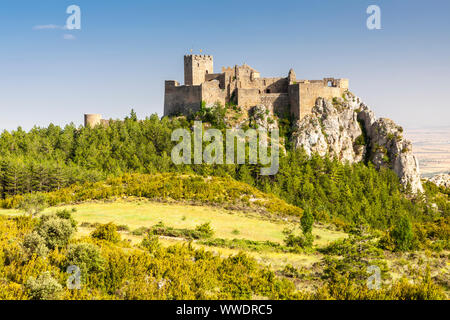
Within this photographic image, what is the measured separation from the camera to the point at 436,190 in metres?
93.2

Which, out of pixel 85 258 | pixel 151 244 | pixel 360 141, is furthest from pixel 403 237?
pixel 360 141

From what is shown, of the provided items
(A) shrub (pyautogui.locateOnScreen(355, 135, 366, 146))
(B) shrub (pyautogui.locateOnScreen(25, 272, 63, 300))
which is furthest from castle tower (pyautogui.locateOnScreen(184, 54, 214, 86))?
(B) shrub (pyautogui.locateOnScreen(25, 272, 63, 300))

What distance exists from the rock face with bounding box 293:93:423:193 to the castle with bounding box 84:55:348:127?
A: 265cm

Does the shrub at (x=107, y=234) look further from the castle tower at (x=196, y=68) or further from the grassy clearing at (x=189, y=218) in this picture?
the castle tower at (x=196, y=68)

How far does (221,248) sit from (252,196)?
18.8 metres

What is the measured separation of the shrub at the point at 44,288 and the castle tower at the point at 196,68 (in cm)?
7003

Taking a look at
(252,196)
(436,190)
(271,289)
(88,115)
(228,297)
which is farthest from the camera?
(436,190)

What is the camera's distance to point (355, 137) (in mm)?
83250

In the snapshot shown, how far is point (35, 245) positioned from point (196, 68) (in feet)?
220

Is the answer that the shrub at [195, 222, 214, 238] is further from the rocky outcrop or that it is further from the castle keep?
the castle keep

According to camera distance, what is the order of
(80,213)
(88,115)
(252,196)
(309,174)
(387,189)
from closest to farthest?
1. (80,213)
2. (252,196)
3. (309,174)
4. (387,189)
5. (88,115)

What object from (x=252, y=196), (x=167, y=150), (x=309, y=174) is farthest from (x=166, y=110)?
(x=252, y=196)

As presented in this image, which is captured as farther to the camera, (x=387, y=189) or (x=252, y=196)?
(x=387, y=189)

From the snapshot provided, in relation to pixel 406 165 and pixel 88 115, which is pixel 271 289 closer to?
pixel 406 165
